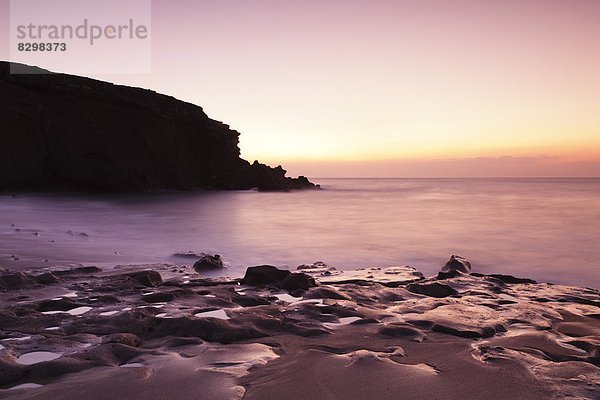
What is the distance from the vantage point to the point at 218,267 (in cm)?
583

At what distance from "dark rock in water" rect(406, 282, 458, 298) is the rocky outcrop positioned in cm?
2324

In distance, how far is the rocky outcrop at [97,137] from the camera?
22.5 meters

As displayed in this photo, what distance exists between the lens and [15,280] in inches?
156

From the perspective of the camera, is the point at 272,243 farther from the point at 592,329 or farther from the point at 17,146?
the point at 17,146

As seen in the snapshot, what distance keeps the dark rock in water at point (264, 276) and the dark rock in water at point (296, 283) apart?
6.0 inches

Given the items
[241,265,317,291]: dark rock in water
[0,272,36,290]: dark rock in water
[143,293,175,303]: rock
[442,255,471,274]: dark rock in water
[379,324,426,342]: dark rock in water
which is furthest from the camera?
[442,255,471,274]: dark rock in water

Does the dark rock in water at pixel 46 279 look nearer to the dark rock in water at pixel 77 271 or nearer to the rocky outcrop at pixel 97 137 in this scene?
the dark rock in water at pixel 77 271

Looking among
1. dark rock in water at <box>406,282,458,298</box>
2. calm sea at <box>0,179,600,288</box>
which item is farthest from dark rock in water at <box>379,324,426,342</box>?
calm sea at <box>0,179,600,288</box>

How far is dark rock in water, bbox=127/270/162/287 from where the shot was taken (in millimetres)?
4312

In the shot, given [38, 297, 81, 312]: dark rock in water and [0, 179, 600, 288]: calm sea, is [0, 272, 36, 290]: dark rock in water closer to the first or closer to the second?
[38, 297, 81, 312]: dark rock in water

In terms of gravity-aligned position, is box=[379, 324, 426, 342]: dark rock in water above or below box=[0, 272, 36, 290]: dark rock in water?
below

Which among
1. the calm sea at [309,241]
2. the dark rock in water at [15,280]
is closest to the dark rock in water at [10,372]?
the dark rock in water at [15,280]

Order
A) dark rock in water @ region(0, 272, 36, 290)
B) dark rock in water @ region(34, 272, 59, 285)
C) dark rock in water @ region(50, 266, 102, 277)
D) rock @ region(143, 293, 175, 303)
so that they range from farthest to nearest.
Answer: dark rock in water @ region(50, 266, 102, 277), dark rock in water @ region(34, 272, 59, 285), dark rock in water @ region(0, 272, 36, 290), rock @ region(143, 293, 175, 303)

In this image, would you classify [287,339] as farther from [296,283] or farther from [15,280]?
[15,280]
